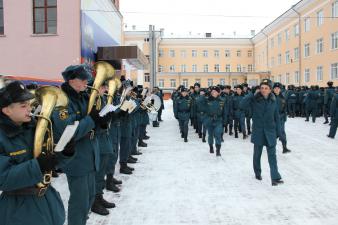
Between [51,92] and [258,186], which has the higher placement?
[51,92]

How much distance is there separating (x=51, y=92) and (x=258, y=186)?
4.93 metres

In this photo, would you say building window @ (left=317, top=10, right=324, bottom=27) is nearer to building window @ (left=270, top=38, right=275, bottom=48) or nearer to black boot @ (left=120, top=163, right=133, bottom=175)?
building window @ (left=270, top=38, right=275, bottom=48)

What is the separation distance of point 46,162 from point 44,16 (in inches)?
584

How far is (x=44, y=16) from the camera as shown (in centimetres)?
1592

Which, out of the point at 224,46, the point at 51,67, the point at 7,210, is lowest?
the point at 7,210

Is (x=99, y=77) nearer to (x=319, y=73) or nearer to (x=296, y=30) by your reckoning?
(x=319, y=73)

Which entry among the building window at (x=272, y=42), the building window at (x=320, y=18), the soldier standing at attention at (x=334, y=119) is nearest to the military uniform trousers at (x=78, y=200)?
the soldier standing at attention at (x=334, y=119)

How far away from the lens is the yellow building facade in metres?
33.5

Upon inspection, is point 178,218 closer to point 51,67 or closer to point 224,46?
point 51,67

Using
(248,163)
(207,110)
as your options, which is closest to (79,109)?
(248,163)

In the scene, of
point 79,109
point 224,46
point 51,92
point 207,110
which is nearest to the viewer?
point 51,92

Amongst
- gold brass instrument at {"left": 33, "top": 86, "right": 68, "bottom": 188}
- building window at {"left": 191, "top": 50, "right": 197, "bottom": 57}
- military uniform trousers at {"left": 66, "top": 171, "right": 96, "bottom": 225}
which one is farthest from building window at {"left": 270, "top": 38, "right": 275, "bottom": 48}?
gold brass instrument at {"left": 33, "top": 86, "right": 68, "bottom": 188}

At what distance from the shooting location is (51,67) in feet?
52.6

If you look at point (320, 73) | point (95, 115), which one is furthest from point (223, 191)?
point (320, 73)
